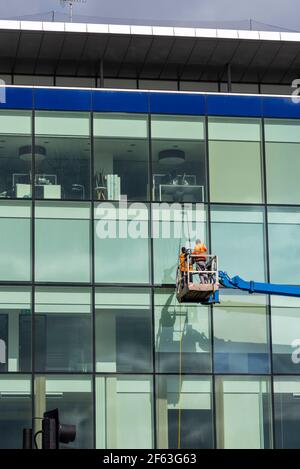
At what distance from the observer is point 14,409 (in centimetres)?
3834

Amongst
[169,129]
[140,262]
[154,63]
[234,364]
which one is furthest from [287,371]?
[154,63]

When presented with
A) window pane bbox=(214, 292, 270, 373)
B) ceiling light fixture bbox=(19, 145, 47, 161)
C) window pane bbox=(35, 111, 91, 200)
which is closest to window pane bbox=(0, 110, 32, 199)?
ceiling light fixture bbox=(19, 145, 47, 161)

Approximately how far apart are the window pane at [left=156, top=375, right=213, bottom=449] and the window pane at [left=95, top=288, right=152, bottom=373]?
91cm

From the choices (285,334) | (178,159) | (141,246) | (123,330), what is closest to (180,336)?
(123,330)

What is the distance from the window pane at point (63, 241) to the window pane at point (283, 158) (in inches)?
237

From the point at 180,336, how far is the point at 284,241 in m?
4.50

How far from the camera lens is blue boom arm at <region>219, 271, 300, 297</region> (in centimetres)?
3922

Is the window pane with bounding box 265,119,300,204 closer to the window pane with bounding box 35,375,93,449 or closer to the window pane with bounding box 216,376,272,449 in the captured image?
the window pane with bounding box 216,376,272,449

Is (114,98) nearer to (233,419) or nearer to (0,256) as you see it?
(0,256)

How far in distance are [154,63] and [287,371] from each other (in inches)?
430

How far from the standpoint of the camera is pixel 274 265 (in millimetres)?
40719

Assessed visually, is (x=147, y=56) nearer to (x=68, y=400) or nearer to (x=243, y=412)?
(x=68, y=400)

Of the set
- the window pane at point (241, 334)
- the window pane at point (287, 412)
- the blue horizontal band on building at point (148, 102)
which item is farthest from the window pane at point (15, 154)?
the window pane at point (287, 412)
